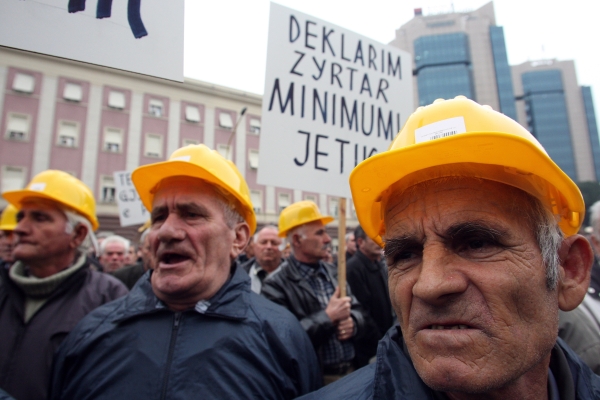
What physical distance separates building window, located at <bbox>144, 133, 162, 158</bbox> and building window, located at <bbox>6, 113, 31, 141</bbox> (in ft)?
19.2

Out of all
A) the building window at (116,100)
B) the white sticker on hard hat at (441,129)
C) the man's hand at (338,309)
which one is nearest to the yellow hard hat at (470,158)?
the white sticker on hard hat at (441,129)

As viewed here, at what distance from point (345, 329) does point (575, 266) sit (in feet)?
5.65

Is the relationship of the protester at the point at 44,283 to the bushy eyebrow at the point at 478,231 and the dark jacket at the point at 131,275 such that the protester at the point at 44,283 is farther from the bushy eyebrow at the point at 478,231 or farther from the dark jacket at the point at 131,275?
the bushy eyebrow at the point at 478,231

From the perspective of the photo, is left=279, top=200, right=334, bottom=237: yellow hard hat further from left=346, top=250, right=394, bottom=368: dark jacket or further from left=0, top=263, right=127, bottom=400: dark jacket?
left=0, top=263, right=127, bottom=400: dark jacket

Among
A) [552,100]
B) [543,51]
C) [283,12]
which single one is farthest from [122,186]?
[543,51]

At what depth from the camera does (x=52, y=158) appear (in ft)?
68.0

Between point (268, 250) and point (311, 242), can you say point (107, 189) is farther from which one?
point (311, 242)

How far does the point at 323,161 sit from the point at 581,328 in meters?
1.67

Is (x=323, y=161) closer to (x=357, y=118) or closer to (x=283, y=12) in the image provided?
(x=357, y=118)

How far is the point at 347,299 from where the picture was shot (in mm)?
2678

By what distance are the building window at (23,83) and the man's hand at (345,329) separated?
23895 mm

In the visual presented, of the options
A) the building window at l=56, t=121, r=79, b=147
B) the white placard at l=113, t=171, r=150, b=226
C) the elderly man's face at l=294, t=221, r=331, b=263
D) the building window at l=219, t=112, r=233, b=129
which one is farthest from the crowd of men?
the building window at l=219, t=112, r=233, b=129

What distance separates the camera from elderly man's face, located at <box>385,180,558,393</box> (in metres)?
1.01

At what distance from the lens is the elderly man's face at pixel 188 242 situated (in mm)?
1838
